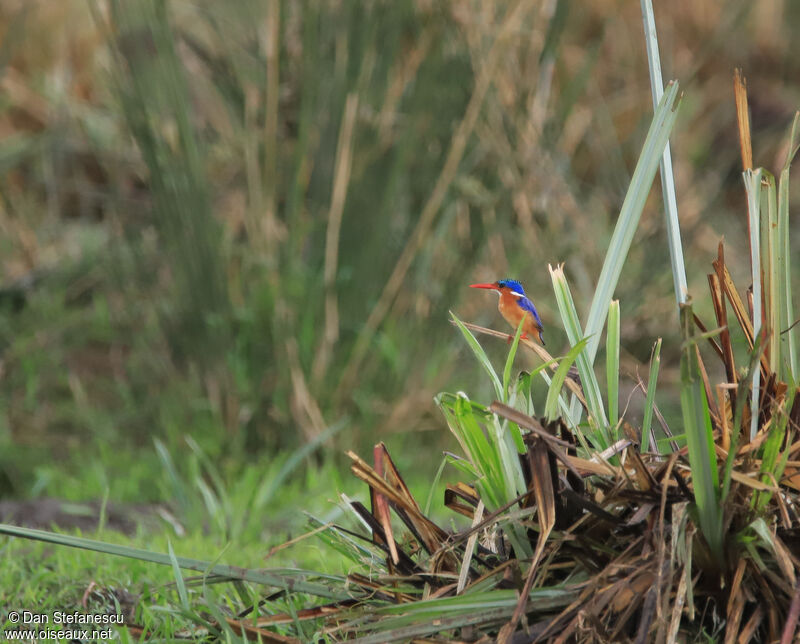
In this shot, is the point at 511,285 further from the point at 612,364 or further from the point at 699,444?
the point at 699,444

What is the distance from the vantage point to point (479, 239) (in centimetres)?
413

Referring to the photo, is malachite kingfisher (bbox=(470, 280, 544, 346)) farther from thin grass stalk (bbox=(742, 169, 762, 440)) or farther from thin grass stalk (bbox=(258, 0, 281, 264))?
thin grass stalk (bbox=(258, 0, 281, 264))

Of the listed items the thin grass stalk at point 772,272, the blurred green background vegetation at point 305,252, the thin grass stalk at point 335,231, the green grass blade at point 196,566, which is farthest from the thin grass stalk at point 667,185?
the thin grass stalk at point 335,231

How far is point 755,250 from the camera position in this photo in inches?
63.7

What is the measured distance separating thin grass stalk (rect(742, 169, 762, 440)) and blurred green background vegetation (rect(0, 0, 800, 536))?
188 cm

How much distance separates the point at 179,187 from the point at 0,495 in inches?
58.6

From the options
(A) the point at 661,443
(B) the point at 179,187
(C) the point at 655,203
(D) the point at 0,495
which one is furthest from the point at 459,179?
(A) the point at 661,443

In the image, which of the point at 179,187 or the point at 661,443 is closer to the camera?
the point at 661,443

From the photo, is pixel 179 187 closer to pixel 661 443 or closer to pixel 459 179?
pixel 459 179

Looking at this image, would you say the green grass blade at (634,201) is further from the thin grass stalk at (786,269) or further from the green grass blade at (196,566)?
the green grass blade at (196,566)

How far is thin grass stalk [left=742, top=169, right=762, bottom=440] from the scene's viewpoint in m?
1.54

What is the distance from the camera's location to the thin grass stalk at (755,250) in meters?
1.54

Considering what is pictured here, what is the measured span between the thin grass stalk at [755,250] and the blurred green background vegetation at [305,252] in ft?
6.18

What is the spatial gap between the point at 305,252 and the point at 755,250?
106 inches
